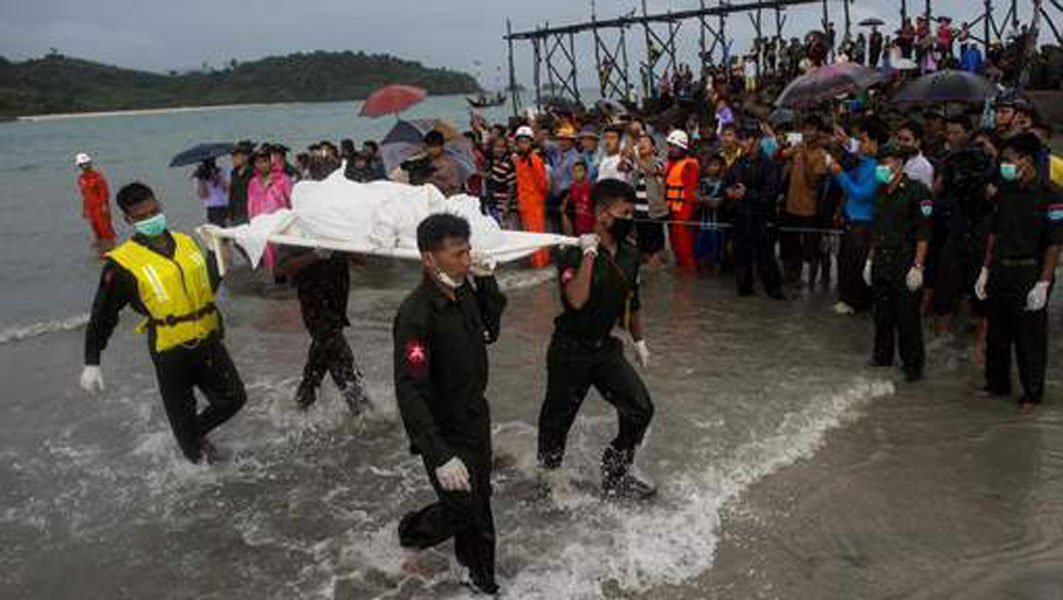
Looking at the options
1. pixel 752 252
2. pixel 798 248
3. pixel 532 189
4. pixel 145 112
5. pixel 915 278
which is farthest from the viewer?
pixel 145 112

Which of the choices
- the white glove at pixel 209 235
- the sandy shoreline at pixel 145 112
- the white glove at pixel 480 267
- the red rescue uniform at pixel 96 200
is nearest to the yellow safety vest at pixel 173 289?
the white glove at pixel 209 235

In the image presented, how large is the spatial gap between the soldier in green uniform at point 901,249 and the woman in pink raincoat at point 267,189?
6097 millimetres

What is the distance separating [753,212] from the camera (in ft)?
29.0

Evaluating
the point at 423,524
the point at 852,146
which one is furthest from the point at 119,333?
the point at 852,146

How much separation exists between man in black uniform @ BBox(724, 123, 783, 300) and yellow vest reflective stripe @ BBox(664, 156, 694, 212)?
2.42 feet

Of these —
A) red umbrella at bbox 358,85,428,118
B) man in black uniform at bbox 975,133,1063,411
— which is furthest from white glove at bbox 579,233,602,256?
red umbrella at bbox 358,85,428,118

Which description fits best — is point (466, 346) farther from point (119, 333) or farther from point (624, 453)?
point (119, 333)

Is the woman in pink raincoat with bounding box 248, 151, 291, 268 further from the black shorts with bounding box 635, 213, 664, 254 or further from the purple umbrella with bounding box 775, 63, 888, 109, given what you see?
the purple umbrella with bounding box 775, 63, 888, 109

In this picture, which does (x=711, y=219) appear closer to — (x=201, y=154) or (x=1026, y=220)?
(x=1026, y=220)

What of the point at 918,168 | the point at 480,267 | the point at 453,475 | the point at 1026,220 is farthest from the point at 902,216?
the point at 453,475

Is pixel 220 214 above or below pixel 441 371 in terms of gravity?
above

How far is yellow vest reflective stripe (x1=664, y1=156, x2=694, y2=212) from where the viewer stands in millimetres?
9727

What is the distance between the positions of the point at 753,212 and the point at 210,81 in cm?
15317

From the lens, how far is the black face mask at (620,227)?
4.30 metres
